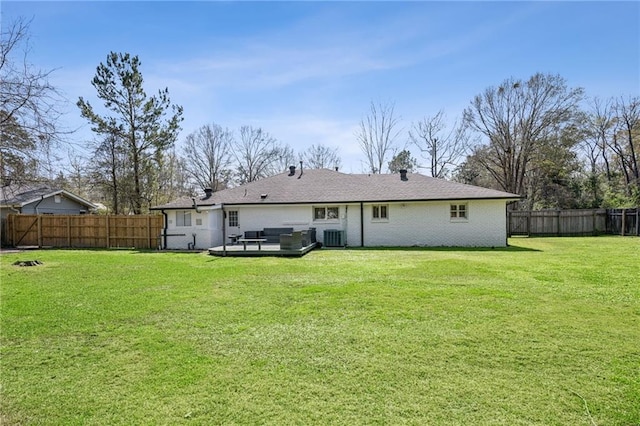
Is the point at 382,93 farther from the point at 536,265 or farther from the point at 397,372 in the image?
the point at 397,372

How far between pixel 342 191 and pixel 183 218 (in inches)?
334

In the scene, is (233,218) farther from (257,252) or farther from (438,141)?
(438,141)

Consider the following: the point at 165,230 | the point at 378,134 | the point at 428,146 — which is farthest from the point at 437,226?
the point at 428,146

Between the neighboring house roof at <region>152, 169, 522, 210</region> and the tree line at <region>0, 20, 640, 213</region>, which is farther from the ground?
the tree line at <region>0, 20, 640, 213</region>

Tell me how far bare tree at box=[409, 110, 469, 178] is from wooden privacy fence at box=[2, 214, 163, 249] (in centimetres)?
2529

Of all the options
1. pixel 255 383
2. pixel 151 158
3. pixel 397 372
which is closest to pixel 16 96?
pixel 255 383

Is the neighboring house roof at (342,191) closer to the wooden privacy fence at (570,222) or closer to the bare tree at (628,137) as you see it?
the wooden privacy fence at (570,222)

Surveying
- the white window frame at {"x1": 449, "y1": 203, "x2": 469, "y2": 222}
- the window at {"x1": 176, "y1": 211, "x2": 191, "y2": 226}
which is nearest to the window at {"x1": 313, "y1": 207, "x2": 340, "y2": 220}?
the white window frame at {"x1": 449, "y1": 203, "x2": 469, "y2": 222}

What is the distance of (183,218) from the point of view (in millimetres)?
17484

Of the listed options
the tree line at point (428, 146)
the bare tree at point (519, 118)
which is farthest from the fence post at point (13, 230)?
the bare tree at point (519, 118)

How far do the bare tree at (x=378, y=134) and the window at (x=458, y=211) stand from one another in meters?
16.2

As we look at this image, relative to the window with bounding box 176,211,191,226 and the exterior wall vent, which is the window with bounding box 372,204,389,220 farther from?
the window with bounding box 176,211,191,226

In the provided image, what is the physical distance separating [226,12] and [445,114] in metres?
27.4

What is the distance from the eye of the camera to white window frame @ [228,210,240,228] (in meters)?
18.1
